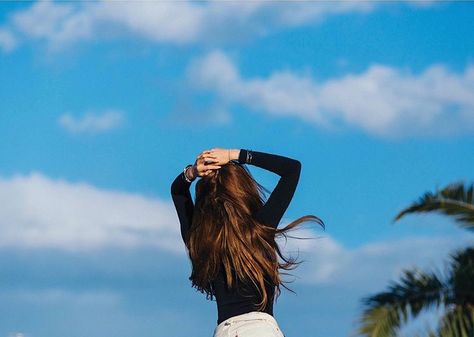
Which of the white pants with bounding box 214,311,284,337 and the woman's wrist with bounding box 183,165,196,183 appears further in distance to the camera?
the woman's wrist with bounding box 183,165,196,183

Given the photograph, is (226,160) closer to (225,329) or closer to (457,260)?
(225,329)

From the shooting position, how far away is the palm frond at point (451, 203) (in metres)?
7.29

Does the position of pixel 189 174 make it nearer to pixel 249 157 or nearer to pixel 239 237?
pixel 249 157

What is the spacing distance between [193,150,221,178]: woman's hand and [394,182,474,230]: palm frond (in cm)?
215

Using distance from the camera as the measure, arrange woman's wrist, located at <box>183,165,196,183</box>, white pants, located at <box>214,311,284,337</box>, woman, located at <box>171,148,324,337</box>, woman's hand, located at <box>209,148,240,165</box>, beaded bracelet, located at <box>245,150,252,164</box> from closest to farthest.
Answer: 1. white pants, located at <box>214,311,284,337</box>
2. woman, located at <box>171,148,324,337</box>
3. woman's hand, located at <box>209,148,240,165</box>
4. beaded bracelet, located at <box>245,150,252,164</box>
5. woman's wrist, located at <box>183,165,196,183</box>

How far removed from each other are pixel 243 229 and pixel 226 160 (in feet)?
1.70

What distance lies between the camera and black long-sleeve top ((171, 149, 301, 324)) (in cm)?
536

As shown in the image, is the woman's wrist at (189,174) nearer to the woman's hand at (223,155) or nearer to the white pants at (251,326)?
the woman's hand at (223,155)

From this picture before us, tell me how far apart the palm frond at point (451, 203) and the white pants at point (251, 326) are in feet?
7.84

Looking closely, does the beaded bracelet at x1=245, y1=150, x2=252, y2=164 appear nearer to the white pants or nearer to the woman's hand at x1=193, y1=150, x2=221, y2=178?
the woman's hand at x1=193, y1=150, x2=221, y2=178

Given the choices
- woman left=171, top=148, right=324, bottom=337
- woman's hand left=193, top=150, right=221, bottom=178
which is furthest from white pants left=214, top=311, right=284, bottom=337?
woman's hand left=193, top=150, right=221, bottom=178

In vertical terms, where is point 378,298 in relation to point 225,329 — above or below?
above

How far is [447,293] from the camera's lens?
727 centimetres

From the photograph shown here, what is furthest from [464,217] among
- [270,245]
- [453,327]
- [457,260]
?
[270,245]
